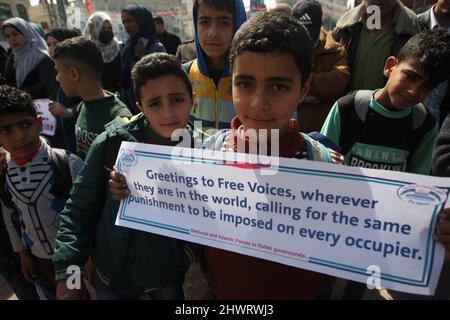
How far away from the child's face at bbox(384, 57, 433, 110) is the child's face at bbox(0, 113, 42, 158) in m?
2.04

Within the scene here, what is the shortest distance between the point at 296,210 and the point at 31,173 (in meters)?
1.50

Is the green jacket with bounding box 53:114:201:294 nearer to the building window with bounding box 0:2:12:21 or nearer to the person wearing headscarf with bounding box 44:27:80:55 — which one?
the person wearing headscarf with bounding box 44:27:80:55

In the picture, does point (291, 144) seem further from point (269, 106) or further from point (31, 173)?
point (31, 173)

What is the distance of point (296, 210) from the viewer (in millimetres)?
994

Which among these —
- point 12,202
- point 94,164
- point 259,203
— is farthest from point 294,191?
point 12,202

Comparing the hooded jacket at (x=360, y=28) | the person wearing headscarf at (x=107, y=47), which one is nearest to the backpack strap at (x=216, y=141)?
the hooded jacket at (x=360, y=28)

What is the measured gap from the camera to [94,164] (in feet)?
4.18

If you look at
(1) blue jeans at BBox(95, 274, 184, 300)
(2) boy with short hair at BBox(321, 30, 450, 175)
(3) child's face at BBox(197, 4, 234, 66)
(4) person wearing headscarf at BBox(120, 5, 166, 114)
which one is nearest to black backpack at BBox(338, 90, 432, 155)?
(2) boy with short hair at BBox(321, 30, 450, 175)

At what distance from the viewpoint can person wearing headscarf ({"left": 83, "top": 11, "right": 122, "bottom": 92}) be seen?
13.0 feet

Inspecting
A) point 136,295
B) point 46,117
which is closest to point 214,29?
point 136,295

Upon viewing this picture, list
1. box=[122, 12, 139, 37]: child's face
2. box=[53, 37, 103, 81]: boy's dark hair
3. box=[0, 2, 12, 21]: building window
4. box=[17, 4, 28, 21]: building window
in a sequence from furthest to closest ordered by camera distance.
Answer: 1. box=[17, 4, 28, 21]: building window
2. box=[0, 2, 12, 21]: building window
3. box=[122, 12, 139, 37]: child's face
4. box=[53, 37, 103, 81]: boy's dark hair

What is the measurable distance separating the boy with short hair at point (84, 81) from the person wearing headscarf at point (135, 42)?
4.12ft

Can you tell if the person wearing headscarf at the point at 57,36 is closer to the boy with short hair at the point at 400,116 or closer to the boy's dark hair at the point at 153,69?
the boy's dark hair at the point at 153,69

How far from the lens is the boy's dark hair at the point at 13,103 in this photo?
1642 millimetres
